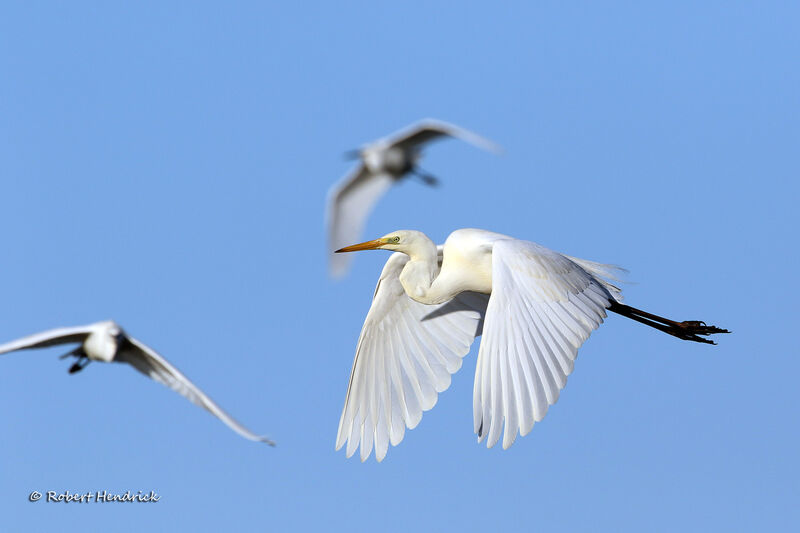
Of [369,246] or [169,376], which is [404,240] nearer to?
[369,246]

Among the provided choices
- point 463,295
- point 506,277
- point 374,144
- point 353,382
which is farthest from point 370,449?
point 374,144

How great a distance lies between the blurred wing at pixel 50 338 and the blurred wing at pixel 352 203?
26.4 ft

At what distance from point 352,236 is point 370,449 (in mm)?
7001

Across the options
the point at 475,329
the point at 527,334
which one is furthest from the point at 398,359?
the point at 527,334

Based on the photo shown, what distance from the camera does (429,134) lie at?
1474 cm

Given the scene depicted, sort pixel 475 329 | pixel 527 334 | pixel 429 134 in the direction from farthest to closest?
1. pixel 429 134
2. pixel 475 329
3. pixel 527 334

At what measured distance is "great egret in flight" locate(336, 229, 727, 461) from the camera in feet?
25.1

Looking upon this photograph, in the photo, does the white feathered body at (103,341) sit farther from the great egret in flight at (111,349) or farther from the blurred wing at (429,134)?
the blurred wing at (429,134)

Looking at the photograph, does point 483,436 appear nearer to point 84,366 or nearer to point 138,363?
point 138,363

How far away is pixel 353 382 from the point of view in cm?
1029

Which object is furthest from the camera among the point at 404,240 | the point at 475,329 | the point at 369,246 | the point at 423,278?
the point at 475,329

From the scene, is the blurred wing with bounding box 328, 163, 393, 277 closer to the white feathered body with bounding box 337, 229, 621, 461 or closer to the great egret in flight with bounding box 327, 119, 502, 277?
the great egret in flight with bounding box 327, 119, 502, 277

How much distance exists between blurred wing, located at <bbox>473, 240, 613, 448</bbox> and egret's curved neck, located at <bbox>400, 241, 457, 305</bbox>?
1.04m

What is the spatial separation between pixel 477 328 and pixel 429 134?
470 cm
